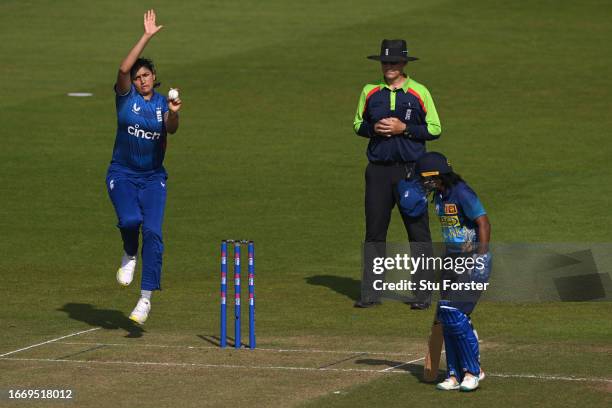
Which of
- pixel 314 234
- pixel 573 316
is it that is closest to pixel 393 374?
pixel 573 316

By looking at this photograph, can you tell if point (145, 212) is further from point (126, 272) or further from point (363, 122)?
point (363, 122)

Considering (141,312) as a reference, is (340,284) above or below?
below

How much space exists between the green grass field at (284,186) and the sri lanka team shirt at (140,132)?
5.61 feet

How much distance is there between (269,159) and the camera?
2662cm

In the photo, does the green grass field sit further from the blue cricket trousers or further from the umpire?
the umpire

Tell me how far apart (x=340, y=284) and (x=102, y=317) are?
124 inches

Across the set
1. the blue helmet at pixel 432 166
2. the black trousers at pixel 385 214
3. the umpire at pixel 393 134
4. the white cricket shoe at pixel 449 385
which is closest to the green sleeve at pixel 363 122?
the umpire at pixel 393 134

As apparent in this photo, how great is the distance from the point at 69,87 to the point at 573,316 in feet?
60.9

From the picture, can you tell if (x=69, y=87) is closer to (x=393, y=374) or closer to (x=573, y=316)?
(x=573, y=316)

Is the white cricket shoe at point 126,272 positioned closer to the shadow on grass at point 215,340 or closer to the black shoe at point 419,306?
the shadow on grass at point 215,340

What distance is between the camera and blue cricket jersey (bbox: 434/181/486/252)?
12.9m

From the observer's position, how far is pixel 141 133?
15391 millimetres

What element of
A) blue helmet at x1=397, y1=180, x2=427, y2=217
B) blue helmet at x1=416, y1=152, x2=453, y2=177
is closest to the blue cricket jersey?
blue helmet at x1=416, y1=152, x2=453, y2=177

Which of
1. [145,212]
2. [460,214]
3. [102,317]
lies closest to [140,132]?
[145,212]
